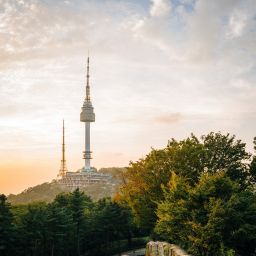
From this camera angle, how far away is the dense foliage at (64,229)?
1884 inches

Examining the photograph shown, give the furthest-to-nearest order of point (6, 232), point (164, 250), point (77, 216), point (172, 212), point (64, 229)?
point (77, 216) → point (64, 229) → point (6, 232) → point (172, 212) → point (164, 250)

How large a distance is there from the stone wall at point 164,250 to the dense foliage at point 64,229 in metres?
19.9

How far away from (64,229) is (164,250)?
2904 cm

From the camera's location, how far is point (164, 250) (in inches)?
1022

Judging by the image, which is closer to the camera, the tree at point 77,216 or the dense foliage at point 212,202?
the dense foliage at point 212,202

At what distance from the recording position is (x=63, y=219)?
5209cm

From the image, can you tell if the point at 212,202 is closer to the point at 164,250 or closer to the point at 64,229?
the point at 164,250

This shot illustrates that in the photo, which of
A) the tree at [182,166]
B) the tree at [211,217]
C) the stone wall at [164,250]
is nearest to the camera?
the stone wall at [164,250]

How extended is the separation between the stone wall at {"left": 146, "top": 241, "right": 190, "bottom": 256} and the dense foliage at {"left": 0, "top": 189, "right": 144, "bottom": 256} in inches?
785

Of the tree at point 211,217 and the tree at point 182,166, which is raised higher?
the tree at point 182,166

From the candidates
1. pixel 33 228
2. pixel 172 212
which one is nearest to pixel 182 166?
pixel 172 212

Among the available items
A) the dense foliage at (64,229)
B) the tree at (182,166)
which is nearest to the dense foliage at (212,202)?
the tree at (182,166)

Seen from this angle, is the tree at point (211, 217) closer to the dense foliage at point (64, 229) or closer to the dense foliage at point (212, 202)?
the dense foliage at point (212, 202)

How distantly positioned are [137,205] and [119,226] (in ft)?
45.9
